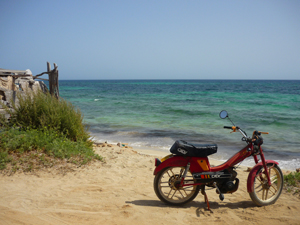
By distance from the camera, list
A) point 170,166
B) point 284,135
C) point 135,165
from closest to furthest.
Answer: point 170,166 → point 135,165 → point 284,135

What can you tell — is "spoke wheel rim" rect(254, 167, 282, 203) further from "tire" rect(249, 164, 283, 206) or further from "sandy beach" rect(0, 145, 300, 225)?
"sandy beach" rect(0, 145, 300, 225)

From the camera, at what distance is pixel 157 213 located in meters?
3.74

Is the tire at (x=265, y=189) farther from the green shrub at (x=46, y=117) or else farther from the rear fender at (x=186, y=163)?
the green shrub at (x=46, y=117)

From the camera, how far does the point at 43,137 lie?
609 cm

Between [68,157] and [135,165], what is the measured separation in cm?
173

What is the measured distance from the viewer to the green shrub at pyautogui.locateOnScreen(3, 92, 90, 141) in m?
6.53

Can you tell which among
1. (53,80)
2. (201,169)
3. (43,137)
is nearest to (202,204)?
(201,169)

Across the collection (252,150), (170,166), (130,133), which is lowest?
(130,133)

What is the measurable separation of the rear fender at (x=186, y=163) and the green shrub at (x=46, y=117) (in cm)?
369

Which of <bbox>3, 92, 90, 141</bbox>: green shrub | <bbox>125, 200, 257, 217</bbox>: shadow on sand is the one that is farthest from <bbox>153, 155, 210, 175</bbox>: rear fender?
<bbox>3, 92, 90, 141</bbox>: green shrub

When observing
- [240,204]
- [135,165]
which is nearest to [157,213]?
[240,204]

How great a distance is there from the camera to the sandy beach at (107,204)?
11.6ft

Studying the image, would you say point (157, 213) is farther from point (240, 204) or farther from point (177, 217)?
point (240, 204)

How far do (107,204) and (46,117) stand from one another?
3597 millimetres
